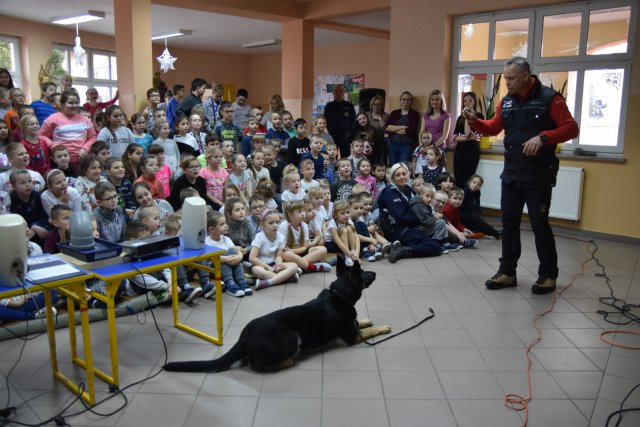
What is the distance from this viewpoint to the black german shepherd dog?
9.36 feet

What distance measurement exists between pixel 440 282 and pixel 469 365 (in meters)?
1.61

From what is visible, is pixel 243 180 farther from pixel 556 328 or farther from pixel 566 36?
pixel 566 36

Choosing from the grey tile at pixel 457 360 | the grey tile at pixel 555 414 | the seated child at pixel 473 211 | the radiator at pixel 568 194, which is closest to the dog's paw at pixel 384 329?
the grey tile at pixel 457 360

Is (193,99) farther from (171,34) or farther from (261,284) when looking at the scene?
(171,34)

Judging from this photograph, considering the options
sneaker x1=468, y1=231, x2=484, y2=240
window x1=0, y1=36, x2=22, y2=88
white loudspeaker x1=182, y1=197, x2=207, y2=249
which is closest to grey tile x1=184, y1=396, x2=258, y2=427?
white loudspeaker x1=182, y1=197, x2=207, y2=249

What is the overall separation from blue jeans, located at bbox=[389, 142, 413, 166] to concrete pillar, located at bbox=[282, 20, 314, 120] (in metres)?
2.72

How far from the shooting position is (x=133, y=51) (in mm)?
7555

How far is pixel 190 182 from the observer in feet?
17.4

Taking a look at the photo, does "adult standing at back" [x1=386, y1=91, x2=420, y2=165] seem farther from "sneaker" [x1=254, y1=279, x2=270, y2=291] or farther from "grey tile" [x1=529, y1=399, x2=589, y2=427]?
"grey tile" [x1=529, y1=399, x2=589, y2=427]

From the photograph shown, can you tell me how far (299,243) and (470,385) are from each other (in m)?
2.41

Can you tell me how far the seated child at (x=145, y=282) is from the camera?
3.79 m

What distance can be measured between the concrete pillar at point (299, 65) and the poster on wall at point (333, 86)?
449 cm

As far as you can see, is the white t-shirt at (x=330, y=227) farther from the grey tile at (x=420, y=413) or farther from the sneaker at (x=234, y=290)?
the grey tile at (x=420, y=413)

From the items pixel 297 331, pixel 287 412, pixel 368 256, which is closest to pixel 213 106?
pixel 368 256
